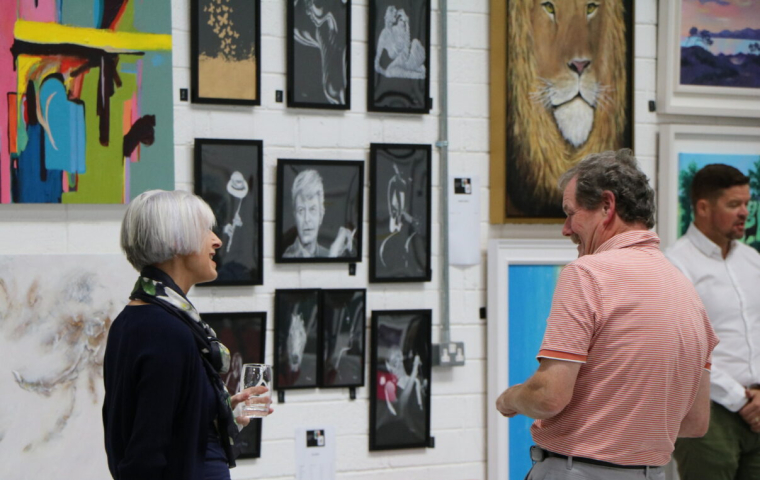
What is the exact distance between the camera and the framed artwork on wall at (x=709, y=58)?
363 cm

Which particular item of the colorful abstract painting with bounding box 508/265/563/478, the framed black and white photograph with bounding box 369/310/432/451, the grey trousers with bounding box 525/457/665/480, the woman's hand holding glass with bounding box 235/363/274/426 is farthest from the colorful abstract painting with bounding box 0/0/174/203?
the grey trousers with bounding box 525/457/665/480

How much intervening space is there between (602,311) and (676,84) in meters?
1.99

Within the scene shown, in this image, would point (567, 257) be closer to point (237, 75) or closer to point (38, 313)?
point (237, 75)

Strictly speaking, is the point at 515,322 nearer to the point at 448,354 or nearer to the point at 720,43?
the point at 448,354

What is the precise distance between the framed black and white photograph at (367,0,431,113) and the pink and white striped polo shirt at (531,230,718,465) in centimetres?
144

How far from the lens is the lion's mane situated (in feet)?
11.3

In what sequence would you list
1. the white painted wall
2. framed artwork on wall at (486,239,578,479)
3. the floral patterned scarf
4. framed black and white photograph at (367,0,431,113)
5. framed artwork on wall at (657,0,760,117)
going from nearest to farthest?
the floral patterned scarf → the white painted wall → framed black and white photograph at (367,0,431,113) → framed artwork on wall at (486,239,578,479) → framed artwork on wall at (657,0,760,117)

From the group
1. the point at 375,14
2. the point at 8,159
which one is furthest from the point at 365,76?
the point at 8,159

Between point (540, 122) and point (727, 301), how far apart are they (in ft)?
3.16

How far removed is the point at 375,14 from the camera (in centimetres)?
326

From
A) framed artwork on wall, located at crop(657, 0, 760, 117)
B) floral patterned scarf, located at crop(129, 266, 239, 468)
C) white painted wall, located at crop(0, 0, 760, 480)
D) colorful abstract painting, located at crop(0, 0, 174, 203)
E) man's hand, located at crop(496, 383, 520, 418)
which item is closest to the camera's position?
floral patterned scarf, located at crop(129, 266, 239, 468)

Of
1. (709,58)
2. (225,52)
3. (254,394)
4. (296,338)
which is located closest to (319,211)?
(296,338)

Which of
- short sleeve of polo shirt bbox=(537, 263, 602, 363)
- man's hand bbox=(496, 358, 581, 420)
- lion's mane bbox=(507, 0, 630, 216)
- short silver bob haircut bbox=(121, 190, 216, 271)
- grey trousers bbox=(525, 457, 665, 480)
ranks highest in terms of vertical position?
lion's mane bbox=(507, 0, 630, 216)

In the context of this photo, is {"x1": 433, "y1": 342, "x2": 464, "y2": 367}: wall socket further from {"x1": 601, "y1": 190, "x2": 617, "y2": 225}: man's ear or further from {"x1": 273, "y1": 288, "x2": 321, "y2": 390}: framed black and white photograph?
{"x1": 601, "y1": 190, "x2": 617, "y2": 225}: man's ear
